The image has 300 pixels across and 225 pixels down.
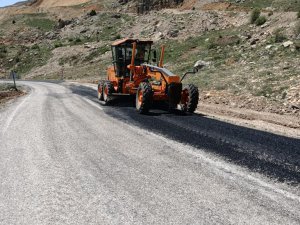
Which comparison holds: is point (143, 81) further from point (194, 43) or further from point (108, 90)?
point (194, 43)

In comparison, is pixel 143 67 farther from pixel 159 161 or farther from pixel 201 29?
pixel 201 29

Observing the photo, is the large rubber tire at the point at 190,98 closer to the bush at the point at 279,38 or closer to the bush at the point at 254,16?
the bush at the point at 279,38

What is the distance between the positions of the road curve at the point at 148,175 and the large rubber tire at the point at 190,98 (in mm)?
2644

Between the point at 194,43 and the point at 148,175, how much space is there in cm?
3230

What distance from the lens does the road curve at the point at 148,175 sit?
4375 millimetres

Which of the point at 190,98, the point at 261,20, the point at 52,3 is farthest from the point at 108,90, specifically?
the point at 52,3

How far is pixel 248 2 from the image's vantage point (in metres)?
50.3

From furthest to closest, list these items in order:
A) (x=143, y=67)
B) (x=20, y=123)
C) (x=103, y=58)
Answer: (x=103, y=58)
(x=143, y=67)
(x=20, y=123)

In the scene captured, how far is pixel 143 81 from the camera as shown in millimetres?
14117

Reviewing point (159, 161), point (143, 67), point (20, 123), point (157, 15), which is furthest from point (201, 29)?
point (159, 161)

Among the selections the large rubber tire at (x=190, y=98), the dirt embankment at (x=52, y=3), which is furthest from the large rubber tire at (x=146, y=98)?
the dirt embankment at (x=52, y=3)

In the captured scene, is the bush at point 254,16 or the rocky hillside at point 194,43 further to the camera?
the bush at point 254,16

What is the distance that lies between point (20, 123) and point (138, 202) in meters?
7.46

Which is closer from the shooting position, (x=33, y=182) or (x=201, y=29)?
(x=33, y=182)
